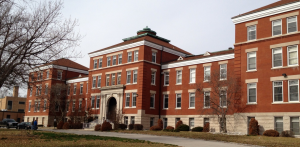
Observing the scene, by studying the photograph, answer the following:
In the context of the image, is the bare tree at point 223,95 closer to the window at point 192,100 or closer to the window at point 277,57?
the window at point 192,100

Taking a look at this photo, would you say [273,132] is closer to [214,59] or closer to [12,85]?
[214,59]

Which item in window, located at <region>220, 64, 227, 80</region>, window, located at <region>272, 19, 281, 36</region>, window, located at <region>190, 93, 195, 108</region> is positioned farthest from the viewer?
window, located at <region>190, 93, 195, 108</region>

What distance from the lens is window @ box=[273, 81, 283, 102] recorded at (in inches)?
1193

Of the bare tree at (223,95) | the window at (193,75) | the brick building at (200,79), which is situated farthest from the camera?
the window at (193,75)

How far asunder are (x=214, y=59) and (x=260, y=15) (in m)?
9.15

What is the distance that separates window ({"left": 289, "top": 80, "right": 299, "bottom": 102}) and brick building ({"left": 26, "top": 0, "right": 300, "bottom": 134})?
9cm

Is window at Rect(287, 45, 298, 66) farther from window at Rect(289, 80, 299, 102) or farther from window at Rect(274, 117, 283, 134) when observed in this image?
window at Rect(274, 117, 283, 134)

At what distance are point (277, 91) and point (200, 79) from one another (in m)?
12.5

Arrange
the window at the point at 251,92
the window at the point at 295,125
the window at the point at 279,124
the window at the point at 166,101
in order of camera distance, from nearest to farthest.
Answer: the window at the point at 295,125, the window at the point at 279,124, the window at the point at 251,92, the window at the point at 166,101

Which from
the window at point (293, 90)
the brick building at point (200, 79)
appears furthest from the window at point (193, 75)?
the window at point (293, 90)

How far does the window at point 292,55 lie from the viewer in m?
30.0

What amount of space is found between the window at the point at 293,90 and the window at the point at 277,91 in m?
0.96

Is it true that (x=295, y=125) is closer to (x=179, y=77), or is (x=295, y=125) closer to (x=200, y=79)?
(x=200, y=79)

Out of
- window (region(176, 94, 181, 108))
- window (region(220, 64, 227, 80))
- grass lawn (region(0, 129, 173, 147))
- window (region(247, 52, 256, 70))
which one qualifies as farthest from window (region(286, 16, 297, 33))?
grass lawn (region(0, 129, 173, 147))
